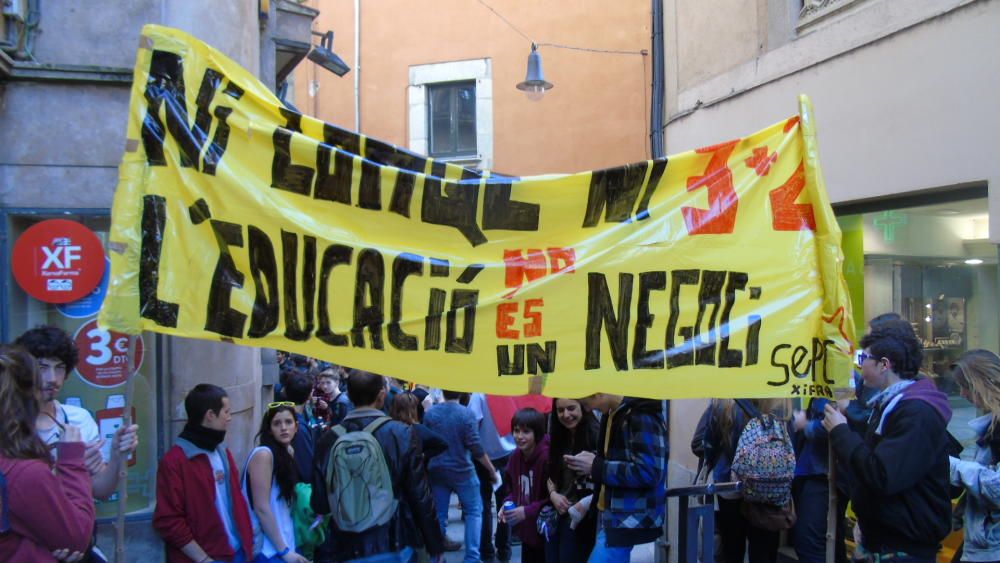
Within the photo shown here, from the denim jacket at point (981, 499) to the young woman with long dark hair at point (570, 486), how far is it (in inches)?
78.7

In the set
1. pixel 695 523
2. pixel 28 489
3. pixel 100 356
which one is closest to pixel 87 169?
pixel 100 356

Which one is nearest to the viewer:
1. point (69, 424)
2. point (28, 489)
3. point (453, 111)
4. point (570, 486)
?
point (28, 489)

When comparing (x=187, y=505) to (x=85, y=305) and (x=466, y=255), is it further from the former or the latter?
(x=85, y=305)

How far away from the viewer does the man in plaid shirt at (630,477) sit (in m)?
4.70

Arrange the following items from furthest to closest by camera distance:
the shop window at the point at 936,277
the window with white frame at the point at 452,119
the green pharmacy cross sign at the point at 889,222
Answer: the window with white frame at the point at 452,119 < the green pharmacy cross sign at the point at 889,222 < the shop window at the point at 936,277

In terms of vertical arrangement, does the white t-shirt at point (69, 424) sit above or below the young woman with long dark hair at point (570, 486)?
above

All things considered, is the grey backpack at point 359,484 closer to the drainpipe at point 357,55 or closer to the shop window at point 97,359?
the shop window at point 97,359

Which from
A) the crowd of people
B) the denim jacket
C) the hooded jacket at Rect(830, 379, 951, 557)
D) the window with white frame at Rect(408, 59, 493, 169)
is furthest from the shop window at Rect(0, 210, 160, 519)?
the window with white frame at Rect(408, 59, 493, 169)

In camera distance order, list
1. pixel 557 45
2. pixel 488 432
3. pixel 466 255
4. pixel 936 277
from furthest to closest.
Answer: pixel 557 45 < pixel 488 432 < pixel 936 277 < pixel 466 255

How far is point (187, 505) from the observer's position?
174 inches

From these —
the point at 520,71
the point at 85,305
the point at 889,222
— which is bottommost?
the point at 85,305

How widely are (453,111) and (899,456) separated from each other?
15.6m

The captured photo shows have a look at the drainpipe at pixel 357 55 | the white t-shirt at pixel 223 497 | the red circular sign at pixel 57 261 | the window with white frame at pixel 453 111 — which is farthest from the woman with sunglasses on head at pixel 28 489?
the drainpipe at pixel 357 55

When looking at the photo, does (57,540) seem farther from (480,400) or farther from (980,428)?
(480,400)
